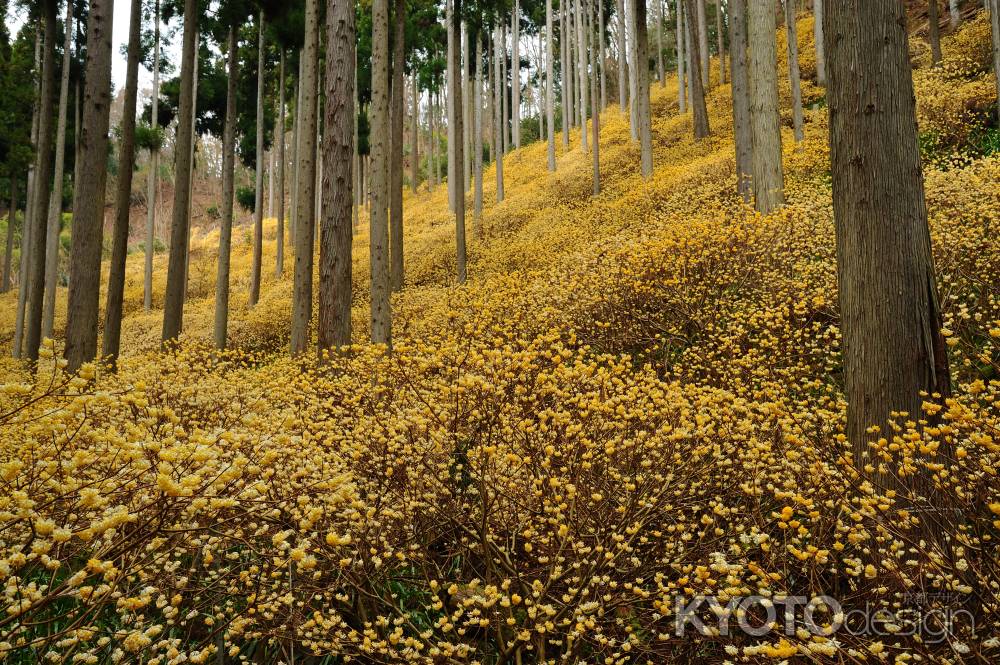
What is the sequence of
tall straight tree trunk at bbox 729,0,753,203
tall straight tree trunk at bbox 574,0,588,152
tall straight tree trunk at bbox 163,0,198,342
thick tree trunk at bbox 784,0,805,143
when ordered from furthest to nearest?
tall straight tree trunk at bbox 574,0,588,152 < thick tree trunk at bbox 784,0,805,143 < tall straight tree trunk at bbox 163,0,198,342 < tall straight tree trunk at bbox 729,0,753,203

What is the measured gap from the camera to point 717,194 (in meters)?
10.6

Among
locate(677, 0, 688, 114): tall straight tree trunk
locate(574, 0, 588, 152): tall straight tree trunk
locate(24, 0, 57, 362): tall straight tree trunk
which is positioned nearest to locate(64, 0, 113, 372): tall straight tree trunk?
locate(24, 0, 57, 362): tall straight tree trunk

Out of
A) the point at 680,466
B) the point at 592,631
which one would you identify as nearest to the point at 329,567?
the point at 592,631

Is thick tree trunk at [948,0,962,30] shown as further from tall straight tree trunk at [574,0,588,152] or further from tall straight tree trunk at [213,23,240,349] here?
tall straight tree trunk at [213,23,240,349]

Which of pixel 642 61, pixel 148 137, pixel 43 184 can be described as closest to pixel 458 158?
pixel 642 61

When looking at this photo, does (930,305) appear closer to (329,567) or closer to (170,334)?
(329,567)

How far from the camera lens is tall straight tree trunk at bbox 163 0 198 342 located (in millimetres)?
10648

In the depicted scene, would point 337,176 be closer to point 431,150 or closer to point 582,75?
point 582,75

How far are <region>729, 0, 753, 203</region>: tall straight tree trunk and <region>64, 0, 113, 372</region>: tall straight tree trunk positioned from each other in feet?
33.7

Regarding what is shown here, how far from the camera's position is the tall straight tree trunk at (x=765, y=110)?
8.75 m

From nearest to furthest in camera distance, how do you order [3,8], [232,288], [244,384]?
[244,384]
[3,8]
[232,288]

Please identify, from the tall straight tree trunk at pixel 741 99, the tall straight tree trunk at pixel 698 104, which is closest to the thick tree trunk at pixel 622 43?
the tall straight tree trunk at pixel 698 104

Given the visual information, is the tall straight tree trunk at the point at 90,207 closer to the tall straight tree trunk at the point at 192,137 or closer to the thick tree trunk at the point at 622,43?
the tall straight tree trunk at the point at 192,137

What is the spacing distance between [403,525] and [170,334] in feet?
32.6
